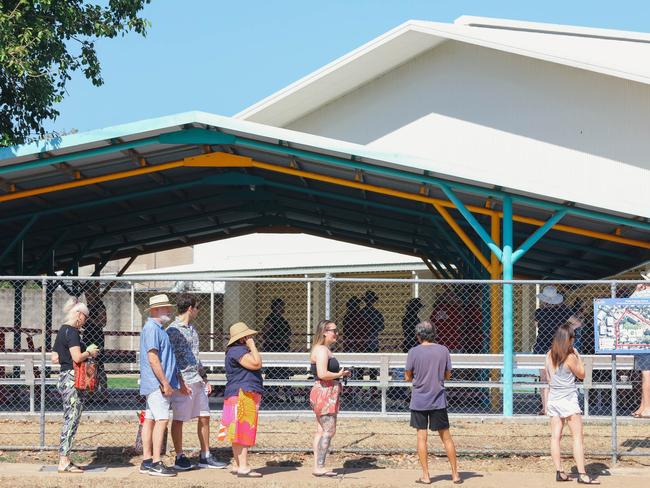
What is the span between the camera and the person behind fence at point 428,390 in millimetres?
9836

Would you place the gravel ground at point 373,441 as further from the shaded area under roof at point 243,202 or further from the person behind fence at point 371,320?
the shaded area under roof at point 243,202

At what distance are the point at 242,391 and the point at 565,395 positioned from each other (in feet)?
9.97

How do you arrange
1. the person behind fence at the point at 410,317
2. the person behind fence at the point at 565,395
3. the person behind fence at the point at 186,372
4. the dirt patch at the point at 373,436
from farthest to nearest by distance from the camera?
the person behind fence at the point at 410,317, the dirt patch at the point at 373,436, the person behind fence at the point at 186,372, the person behind fence at the point at 565,395

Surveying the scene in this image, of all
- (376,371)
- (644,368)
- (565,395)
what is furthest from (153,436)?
(376,371)

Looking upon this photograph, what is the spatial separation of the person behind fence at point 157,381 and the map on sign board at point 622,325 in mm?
4234

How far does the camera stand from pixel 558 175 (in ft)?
84.4

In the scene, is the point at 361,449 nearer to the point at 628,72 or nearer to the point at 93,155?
the point at 93,155

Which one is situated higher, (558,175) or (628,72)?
(628,72)

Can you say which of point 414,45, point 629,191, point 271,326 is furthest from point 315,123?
point 271,326

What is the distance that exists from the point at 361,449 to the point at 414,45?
643 inches

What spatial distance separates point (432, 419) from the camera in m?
9.88

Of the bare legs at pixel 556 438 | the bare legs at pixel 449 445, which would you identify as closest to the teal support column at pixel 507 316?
the bare legs at pixel 556 438

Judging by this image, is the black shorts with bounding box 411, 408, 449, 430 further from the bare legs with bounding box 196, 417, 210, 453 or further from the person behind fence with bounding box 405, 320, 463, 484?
the bare legs with bounding box 196, 417, 210, 453

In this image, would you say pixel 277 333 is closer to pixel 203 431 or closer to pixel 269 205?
pixel 269 205
